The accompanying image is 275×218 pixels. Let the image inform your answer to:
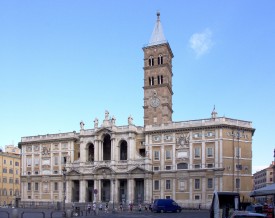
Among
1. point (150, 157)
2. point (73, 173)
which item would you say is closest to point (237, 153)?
point (150, 157)

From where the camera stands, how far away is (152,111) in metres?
82.1

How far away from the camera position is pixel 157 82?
82.9m

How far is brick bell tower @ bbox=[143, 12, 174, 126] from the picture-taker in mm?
81312

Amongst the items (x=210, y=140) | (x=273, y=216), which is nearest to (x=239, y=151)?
(x=210, y=140)

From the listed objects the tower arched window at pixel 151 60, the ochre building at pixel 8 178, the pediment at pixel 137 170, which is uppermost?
the tower arched window at pixel 151 60

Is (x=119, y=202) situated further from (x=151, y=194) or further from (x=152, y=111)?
(x=152, y=111)

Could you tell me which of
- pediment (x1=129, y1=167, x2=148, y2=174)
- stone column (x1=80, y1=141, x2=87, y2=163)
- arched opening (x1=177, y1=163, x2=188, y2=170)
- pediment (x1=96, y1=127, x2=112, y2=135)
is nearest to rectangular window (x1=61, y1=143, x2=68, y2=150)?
stone column (x1=80, y1=141, x2=87, y2=163)

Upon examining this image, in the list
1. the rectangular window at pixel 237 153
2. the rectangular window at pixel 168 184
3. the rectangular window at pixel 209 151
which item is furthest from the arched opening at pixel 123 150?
the rectangular window at pixel 237 153

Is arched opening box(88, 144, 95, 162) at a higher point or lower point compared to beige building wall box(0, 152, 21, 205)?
higher

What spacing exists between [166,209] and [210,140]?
711 inches

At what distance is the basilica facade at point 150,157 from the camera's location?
71.3 meters

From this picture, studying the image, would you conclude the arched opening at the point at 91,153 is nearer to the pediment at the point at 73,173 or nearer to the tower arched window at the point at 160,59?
the pediment at the point at 73,173

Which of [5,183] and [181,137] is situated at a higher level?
[181,137]

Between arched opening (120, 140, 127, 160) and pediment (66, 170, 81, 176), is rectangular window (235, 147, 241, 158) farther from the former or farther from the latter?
pediment (66, 170, 81, 176)
